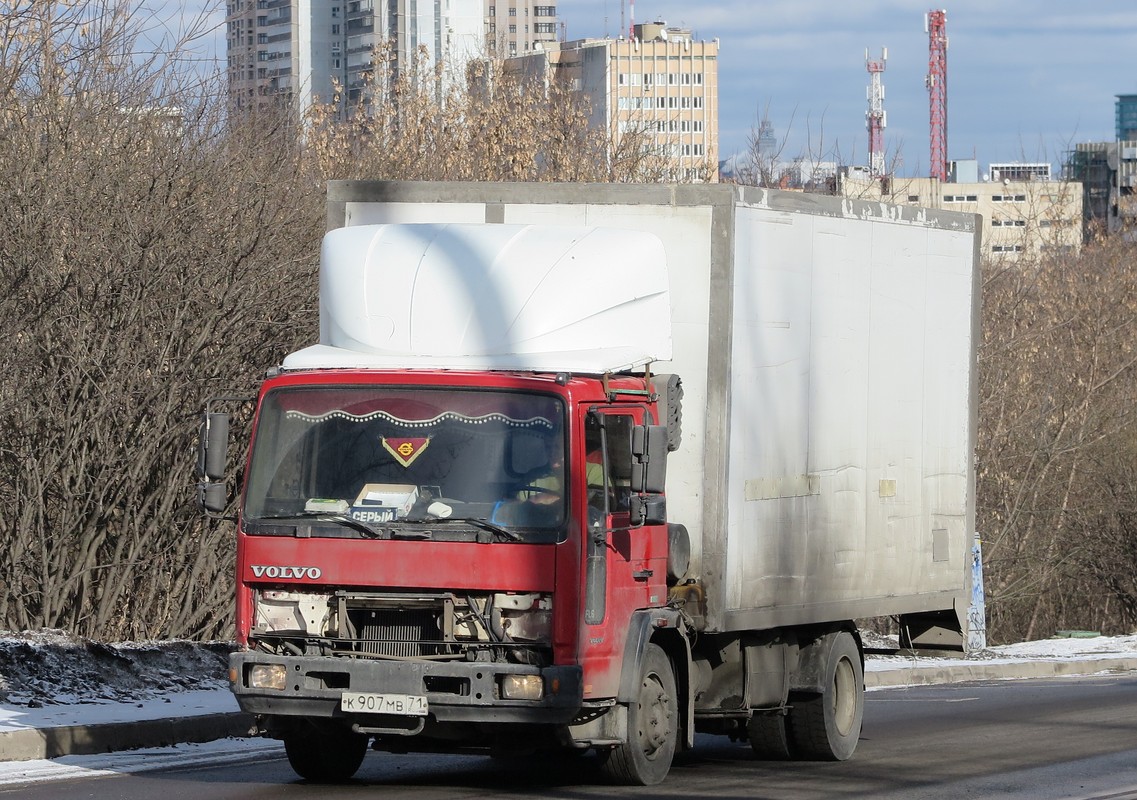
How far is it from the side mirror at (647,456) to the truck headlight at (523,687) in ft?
3.53

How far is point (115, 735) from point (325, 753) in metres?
1.94

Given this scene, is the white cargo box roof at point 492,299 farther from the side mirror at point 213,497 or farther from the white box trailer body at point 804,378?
the side mirror at point 213,497

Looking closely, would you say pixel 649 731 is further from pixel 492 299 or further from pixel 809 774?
pixel 492 299

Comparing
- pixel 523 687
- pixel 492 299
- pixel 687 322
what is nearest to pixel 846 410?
pixel 687 322

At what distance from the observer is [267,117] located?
19953 mm

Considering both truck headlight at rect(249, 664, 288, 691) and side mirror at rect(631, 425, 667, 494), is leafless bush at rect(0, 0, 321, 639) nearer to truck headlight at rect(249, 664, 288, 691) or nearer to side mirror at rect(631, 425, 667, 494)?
truck headlight at rect(249, 664, 288, 691)

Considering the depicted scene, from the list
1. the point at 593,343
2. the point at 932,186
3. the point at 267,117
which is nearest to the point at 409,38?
the point at 932,186

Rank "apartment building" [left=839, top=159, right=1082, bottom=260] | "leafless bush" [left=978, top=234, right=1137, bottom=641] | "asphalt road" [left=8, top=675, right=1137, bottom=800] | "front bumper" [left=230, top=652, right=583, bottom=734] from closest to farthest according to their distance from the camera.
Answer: "front bumper" [left=230, top=652, right=583, bottom=734] → "asphalt road" [left=8, top=675, right=1137, bottom=800] → "leafless bush" [left=978, top=234, right=1137, bottom=641] → "apartment building" [left=839, top=159, right=1082, bottom=260]

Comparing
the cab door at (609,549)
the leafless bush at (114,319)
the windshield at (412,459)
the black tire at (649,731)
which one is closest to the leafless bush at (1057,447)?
the leafless bush at (114,319)

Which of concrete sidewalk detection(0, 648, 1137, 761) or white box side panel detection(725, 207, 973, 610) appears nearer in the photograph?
white box side panel detection(725, 207, 973, 610)

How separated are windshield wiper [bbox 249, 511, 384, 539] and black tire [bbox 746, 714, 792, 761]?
12.2 feet

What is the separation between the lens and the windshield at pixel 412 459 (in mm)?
9070

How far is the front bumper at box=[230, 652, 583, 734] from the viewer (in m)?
8.93

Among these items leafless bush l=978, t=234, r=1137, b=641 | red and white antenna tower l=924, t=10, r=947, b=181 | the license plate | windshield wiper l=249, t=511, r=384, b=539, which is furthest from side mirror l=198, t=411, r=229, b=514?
red and white antenna tower l=924, t=10, r=947, b=181
